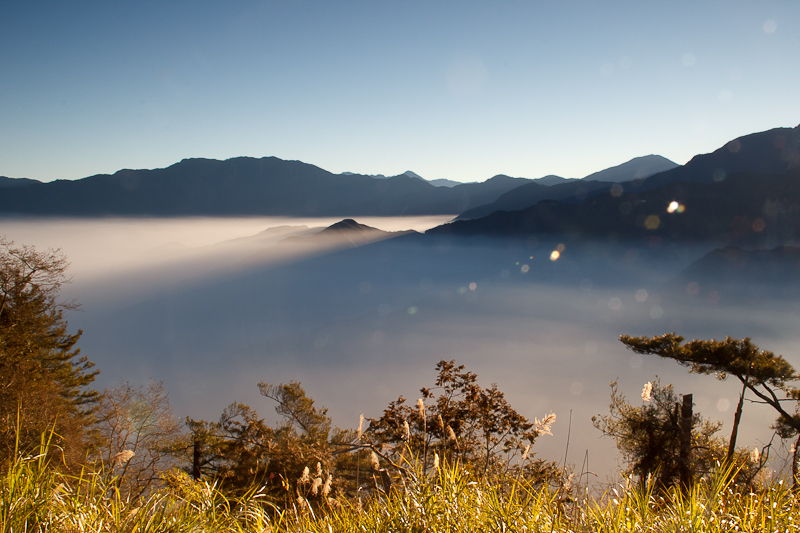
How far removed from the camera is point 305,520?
11.4ft

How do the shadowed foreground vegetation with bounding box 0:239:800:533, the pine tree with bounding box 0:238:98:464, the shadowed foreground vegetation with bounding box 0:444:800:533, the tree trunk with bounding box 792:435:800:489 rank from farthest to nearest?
1. the pine tree with bounding box 0:238:98:464
2. the tree trunk with bounding box 792:435:800:489
3. the shadowed foreground vegetation with bounding box 0:239:800:533
4. the shadowed foreground vegetation with bounding box 0:444:800:533

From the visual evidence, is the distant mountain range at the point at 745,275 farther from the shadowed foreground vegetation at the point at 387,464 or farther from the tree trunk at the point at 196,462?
the tree trunk at the point at 196,462

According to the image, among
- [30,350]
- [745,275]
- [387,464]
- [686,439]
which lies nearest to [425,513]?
[387,464]

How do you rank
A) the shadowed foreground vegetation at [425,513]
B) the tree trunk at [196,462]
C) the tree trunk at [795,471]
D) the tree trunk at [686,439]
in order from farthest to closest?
1. the tree trunk at [196,462]
2. the tree trunk at [686,439]
3. the tree trunk at [795,471]
4. the shadowed foreground vegetation at [425,513]

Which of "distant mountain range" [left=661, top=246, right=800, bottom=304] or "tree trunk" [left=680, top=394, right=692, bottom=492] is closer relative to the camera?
"tree trunk" [left=680, top=394, right=692, bottom=492]

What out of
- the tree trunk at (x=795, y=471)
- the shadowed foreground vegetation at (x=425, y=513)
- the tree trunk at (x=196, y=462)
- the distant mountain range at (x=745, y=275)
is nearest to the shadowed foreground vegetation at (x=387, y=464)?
the shadowed foreground vegetation at (x=425, y=513)

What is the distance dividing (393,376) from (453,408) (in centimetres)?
14643

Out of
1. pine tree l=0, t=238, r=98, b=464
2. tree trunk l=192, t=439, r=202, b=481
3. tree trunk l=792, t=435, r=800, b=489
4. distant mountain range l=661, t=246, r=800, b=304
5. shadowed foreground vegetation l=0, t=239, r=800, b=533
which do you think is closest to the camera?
shadowed foreground vegetation l=0, t=239, r=800, b=533

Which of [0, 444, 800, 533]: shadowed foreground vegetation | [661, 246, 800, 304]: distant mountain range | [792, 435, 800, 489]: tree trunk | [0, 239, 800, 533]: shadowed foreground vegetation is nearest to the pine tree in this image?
[0, 239, 800, 533]: shadowed foreground vegetation

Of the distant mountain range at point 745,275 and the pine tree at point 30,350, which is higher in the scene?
the pine tree at point 30,350

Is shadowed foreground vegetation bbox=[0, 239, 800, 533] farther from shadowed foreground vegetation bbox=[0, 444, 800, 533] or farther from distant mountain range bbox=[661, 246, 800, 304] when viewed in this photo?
distant mountain range bbox=[661, 246, 800, 304]

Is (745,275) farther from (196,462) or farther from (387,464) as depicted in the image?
(196,462)

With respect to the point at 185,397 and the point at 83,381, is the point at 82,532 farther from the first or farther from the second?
the point at 185,397

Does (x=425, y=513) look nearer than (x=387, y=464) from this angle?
Yes
